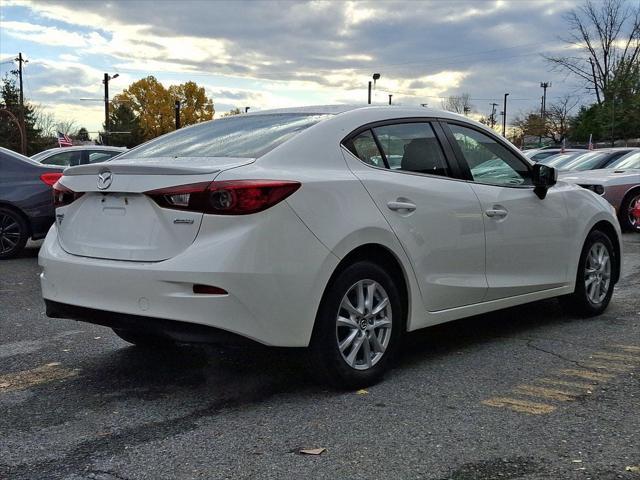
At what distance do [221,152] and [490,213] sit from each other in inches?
72.6

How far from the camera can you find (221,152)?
4145 millimetres

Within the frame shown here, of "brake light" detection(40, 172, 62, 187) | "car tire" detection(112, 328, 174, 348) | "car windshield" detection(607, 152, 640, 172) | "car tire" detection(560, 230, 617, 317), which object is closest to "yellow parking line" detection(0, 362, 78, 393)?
"car tire" detection(112, 328, 174, 348)

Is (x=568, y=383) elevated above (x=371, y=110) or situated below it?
below

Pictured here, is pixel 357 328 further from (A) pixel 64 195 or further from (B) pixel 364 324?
(A) pixel 64 195

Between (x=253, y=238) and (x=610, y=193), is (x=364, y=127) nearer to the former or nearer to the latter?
(x=253, y=238)

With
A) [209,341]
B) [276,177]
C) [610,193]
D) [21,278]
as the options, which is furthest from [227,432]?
[610,193]

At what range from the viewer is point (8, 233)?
381 inches

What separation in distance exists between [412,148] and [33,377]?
2659 millimetres

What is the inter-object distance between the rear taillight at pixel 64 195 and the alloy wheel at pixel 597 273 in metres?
3.90

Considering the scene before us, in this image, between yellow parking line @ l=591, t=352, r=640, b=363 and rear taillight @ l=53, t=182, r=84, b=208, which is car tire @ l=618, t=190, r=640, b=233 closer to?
yellow parking line @ l=591, t=352, r=640, b=363

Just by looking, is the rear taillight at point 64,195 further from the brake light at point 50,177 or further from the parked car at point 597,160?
the parked car at point 597,160

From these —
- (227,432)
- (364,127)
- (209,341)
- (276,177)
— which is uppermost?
(364,127)

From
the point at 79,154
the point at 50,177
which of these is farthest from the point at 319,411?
the point at 79,154

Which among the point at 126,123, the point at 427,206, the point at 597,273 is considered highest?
the point at 126,123
